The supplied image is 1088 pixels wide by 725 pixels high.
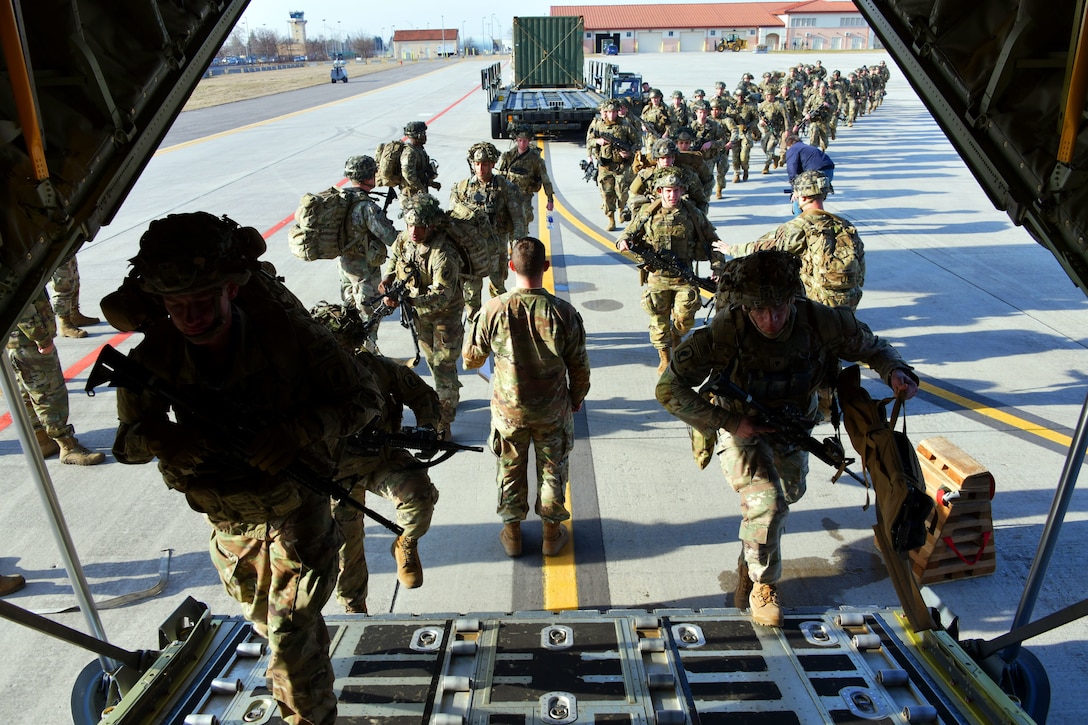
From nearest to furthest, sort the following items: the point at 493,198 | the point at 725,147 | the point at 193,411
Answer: the point at 193,411 → the point at 493,198 → the point at 725,147

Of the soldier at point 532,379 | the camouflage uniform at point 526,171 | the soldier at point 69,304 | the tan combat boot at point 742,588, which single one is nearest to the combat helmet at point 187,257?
the soldier at point 532,379

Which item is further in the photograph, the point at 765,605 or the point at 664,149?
the point at 664,149

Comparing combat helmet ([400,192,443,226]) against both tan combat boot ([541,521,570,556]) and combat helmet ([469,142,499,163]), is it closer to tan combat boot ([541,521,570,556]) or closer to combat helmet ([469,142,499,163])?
combat helmet ([469,142,499,163])

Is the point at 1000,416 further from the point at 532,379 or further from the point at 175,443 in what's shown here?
the point at 175,443

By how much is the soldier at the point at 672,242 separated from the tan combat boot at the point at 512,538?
10.1 feet

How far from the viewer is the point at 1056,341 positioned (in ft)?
27.7

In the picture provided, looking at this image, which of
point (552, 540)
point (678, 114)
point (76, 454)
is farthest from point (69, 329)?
point (678, 114)

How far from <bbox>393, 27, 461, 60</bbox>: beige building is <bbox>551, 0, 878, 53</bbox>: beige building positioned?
130ft

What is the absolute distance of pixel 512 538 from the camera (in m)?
5.02

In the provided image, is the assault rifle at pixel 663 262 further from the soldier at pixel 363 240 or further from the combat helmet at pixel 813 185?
the soldier at pixel 363 240

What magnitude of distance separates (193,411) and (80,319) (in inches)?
307

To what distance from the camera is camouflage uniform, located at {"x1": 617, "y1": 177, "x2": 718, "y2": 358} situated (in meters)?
7.13

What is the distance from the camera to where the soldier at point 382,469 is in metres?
4.04

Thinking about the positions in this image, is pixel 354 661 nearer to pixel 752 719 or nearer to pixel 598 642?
pixel 598 642
